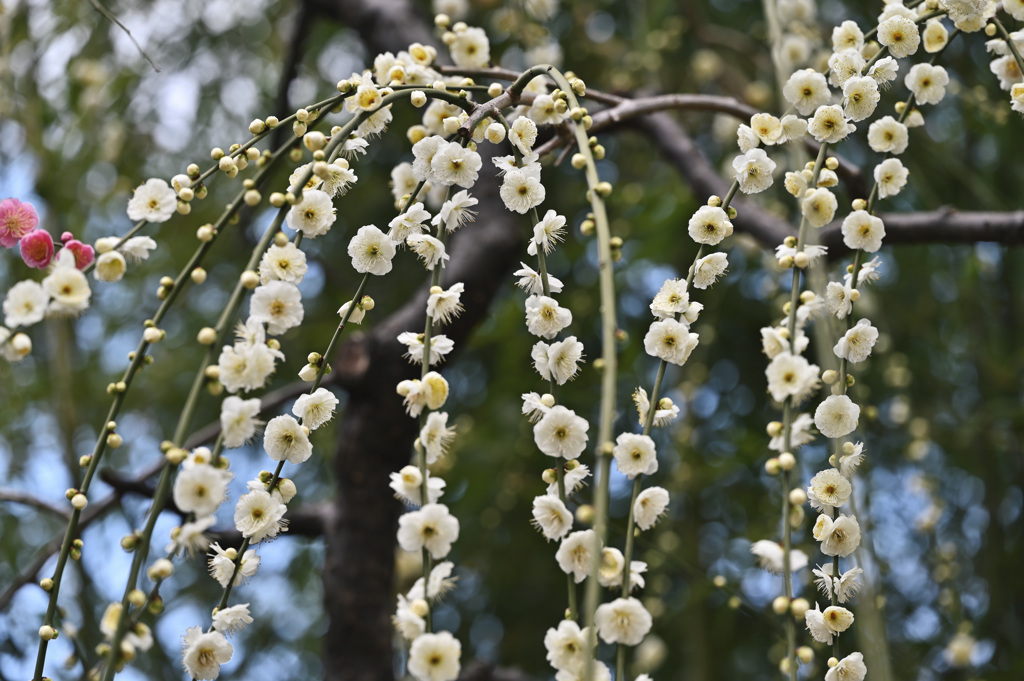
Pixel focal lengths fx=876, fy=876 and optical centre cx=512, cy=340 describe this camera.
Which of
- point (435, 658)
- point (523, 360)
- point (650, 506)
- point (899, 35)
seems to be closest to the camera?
point (435, 658)

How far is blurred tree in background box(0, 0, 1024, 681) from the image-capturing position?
1559 mm

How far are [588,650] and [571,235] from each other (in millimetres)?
1525

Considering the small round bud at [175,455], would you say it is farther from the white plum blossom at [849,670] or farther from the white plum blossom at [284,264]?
the white plum blossom at [849,670]

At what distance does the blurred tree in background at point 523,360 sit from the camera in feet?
5.11

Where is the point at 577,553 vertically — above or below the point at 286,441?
below

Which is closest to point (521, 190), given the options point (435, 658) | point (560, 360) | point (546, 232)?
point (546, 232)

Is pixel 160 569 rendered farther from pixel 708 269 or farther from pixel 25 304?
pixel 708 269

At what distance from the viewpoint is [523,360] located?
1808mm

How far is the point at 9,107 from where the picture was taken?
2043 millimetres

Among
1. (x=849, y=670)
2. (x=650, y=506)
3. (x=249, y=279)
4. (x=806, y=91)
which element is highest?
(x=806, y=91)

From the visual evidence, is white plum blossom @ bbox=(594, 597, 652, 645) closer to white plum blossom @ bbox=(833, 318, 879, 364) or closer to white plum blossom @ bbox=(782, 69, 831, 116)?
white plum blossom @ bbox=(833, 318, 879, 364)

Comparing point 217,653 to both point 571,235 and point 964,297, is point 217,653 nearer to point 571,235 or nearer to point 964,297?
point 571,235

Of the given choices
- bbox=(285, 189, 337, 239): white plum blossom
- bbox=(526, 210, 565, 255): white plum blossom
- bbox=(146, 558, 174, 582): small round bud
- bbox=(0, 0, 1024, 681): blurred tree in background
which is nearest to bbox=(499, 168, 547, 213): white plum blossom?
bbox=(526, 210, 565, 255): white plum blossom

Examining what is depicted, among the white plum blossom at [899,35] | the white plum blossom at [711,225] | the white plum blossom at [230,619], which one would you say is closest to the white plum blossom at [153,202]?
the white plum blossom at [230,619]
